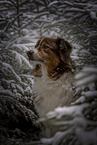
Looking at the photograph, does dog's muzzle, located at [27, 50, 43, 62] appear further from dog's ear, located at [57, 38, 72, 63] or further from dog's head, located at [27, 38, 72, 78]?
dog's ear, located at [57, 38, 72, 63]

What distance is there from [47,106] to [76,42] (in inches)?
14.9

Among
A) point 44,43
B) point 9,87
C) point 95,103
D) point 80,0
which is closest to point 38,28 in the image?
point 44,43

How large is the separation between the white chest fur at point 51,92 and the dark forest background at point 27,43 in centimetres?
5

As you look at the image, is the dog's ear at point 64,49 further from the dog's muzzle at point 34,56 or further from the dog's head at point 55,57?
the dog's muzzle at point 34,56

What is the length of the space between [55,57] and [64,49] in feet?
0.21

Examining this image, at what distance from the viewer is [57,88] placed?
0.64 metres

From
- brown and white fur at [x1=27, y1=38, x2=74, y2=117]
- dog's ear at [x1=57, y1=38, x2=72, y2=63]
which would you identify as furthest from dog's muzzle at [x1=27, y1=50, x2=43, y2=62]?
dog's ear at [x1=57, y1=38, x2=72, y2=63]

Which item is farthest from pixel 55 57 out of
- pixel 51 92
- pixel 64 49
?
pixel 51 92

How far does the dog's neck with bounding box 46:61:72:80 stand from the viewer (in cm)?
63

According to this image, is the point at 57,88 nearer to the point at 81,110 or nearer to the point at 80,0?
the point at 81,110

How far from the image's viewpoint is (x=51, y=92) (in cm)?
66

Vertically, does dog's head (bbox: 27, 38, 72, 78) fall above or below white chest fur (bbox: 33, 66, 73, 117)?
above

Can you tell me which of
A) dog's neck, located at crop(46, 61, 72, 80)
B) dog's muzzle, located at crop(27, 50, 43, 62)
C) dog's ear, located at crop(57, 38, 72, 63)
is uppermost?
dog's ear, located at crop(57, 38, 72, 63)

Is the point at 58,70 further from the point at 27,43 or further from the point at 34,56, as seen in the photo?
the point at 27,43
